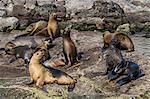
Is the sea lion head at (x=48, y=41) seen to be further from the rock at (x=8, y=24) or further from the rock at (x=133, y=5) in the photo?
the rock at (x=133, y=5)

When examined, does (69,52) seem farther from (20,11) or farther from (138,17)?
(20,11)

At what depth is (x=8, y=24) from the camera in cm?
1928

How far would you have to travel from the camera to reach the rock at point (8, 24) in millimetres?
18938

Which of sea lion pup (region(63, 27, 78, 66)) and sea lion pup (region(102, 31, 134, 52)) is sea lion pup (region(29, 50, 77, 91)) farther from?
sea lion pup (region(102, 31, 134, 52))

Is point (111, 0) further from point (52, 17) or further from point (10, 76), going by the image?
point (10, 76)

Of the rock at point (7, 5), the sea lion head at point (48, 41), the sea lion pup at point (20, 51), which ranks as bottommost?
the rock at point (7, 5)

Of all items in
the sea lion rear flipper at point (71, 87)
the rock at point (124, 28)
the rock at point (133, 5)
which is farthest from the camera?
the rock at point (133, 5)

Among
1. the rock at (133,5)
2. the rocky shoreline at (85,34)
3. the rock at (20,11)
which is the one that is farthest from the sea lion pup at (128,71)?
the rock at (133,5)

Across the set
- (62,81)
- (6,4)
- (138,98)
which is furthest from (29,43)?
(6,4)

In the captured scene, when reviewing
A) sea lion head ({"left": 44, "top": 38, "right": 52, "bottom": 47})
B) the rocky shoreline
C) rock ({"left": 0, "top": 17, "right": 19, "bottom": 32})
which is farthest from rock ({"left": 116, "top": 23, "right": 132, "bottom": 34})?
sea lion head ({"left": 44, "top": 38, "right": 52, "bottom": 47})

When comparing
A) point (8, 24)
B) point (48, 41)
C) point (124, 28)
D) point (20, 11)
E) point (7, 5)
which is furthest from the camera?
point (7, 5)

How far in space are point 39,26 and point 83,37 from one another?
181cm

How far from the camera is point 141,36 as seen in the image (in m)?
18.1

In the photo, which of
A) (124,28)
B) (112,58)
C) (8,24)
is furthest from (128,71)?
(8,24)
